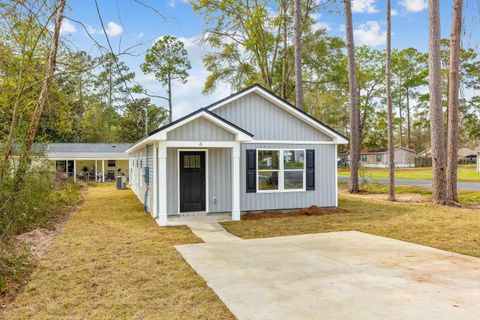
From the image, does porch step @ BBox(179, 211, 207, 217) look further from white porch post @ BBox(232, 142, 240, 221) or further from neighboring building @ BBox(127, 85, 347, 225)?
white porch post @ BBox(232, 142, 240, 221)

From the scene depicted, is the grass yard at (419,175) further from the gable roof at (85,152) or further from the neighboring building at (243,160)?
the gable roof at (85,152)

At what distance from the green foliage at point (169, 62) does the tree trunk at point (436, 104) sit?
25.5 meters

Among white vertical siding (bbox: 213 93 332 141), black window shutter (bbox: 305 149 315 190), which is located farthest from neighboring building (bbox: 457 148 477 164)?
white vertical siding (bbox: 213 93 332 141)

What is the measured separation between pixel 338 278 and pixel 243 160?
6226 millimetres

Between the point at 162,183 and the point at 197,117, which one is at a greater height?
the point at 197,117

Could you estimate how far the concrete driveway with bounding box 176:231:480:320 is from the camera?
3.77 meters

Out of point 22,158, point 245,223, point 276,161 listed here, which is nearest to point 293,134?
point 276,161

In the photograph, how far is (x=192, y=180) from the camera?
34.0 feet

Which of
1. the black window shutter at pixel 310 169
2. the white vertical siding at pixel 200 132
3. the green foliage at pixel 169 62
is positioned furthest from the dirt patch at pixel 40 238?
the green foliage at pixel 169 62

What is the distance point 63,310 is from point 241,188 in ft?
23.3

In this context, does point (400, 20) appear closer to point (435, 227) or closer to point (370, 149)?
point (435, 227)

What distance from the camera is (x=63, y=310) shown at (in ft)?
12.8

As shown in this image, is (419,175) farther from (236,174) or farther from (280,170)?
(236,174)

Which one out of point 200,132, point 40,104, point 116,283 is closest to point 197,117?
point 200,132
